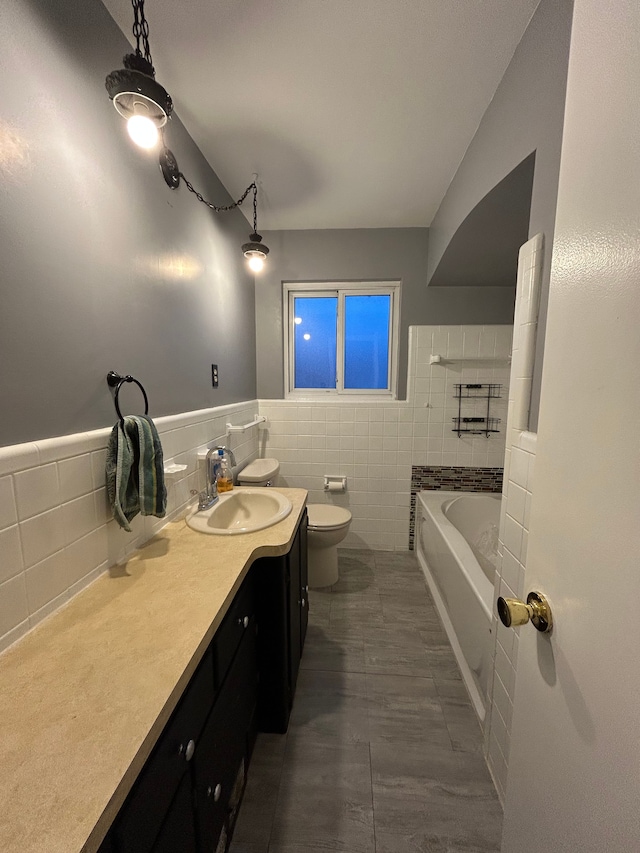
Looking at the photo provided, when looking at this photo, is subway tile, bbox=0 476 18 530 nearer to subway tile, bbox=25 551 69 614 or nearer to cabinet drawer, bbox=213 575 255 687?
subway tile, bbox=25 551 69 614

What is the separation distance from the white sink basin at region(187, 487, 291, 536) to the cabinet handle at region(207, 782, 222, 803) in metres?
0.74

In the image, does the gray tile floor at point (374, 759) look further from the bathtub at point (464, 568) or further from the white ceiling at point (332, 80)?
the white ceiling at point (332, 80)

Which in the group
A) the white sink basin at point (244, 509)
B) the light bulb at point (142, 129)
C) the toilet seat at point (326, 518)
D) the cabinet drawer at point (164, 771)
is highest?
the light bulb at point (142, 129)

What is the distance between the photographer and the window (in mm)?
2725

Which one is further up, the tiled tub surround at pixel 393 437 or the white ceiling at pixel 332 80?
the white ceiling at pixel 332 80

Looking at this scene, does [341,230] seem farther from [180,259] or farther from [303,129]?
[180,259]

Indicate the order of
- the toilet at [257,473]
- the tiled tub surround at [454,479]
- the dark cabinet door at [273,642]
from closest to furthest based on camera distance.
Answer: the dark cabinet door at [273,642]
the toilet at [257,473]
the tiled tub surround at [454,479]

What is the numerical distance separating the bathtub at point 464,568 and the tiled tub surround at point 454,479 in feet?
0.24

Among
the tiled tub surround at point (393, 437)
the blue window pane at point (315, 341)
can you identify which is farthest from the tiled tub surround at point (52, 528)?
the blue window pane at point (315, 341)

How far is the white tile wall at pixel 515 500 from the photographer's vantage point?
102 centimetres

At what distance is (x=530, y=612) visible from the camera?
22.3 inches

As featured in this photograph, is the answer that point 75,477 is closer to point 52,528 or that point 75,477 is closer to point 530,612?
point 52,528

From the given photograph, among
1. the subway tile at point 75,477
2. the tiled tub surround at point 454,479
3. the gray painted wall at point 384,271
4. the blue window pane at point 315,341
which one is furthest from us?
the blue window pane at point 315,341

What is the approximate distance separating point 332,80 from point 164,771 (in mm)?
2113
